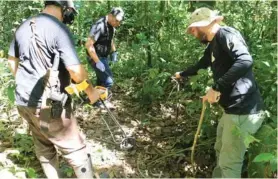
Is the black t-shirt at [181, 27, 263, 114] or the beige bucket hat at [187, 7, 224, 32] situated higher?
the beige bucket hat at [187, 7, 224, 32]

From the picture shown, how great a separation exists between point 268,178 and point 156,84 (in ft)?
8.93

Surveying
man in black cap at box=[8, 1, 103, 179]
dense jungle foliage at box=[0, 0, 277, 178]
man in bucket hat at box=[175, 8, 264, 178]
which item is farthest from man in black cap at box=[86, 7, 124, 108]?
man in bucket hat at box=[175, 8, 264, 178]

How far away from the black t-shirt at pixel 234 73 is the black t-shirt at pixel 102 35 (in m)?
2.75

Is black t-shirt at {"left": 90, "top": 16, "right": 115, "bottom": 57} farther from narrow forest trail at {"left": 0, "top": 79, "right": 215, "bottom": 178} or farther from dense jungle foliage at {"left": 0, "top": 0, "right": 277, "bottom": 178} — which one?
narrow forest trail at {"left": 0, "top": 79, "right": 215, "bottom": 178}

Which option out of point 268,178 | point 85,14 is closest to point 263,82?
point 268,178

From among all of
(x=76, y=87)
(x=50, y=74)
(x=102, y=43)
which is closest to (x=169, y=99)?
(x=102, y=43)

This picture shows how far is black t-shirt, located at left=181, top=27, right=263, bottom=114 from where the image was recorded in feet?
10.6

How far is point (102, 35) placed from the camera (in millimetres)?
6023

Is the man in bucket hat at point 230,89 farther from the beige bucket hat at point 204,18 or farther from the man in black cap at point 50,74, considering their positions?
→ the man in black cap at point 50,74

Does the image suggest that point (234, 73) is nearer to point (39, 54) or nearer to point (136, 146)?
point (39, 54)

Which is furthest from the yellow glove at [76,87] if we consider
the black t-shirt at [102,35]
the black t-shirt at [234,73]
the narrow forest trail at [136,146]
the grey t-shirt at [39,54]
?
the black t-shirt at [102,35]

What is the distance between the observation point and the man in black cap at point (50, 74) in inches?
128

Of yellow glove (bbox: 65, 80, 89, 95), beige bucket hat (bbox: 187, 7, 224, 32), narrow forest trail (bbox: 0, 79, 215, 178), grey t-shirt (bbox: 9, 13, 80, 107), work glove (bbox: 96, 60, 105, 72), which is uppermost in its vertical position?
beige bucket hat (bbox: 187, 7, 224, 32)

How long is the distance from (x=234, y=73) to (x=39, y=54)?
1.80 m
